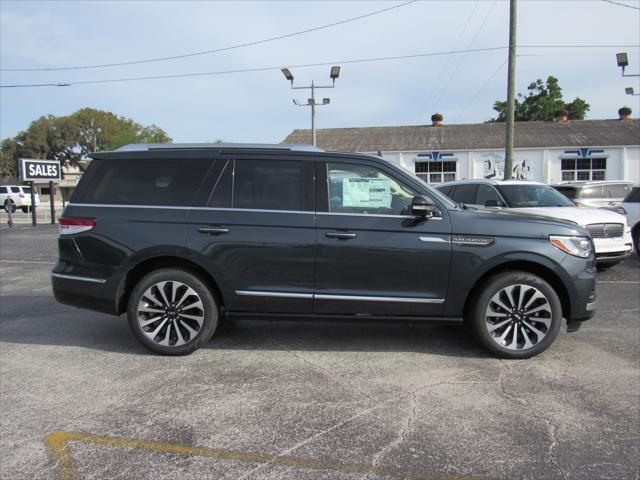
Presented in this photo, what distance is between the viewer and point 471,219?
448cm

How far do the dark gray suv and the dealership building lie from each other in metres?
23.7

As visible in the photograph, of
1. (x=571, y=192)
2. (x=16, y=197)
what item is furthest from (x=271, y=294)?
(x=16, y=197)

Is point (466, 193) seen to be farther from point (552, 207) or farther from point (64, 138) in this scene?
point (64, 138)

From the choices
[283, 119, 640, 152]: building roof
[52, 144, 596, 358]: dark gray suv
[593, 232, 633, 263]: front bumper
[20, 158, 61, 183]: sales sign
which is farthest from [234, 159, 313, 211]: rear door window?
[283, 119, 640, 152]: building roof

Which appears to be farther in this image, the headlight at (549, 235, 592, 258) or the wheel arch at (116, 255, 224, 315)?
the wheel arch at (116, 255, 224, 315)

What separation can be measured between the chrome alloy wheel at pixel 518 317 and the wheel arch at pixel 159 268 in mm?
2577

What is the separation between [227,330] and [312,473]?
292 cm

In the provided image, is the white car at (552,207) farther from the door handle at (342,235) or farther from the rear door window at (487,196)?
the door handle at (342,235)

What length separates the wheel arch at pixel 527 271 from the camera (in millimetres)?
4523

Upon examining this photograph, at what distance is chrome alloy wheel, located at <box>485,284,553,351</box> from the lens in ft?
14.6

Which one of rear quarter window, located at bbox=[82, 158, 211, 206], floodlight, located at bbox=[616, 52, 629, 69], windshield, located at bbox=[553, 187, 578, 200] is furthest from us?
floodlight, located at bbox=[616, 52, 629, 69]

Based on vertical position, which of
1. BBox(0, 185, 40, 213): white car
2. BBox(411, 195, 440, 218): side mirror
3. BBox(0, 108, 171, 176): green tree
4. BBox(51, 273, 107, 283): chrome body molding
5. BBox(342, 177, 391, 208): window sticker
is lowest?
BBox(51, 273, 107, 283): chrome body molding

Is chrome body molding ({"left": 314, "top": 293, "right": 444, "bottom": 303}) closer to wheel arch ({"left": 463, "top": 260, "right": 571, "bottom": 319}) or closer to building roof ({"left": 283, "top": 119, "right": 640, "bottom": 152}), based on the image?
wheel arch ({"left": 463, "top": 260, "right": 571, "bottom": 319})

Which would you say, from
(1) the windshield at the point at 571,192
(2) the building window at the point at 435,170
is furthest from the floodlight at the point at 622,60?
(2) the building window at the point at 435,170
